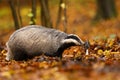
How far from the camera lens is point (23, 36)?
915 cm

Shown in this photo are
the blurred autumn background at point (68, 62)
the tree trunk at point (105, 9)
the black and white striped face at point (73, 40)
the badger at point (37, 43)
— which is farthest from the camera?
the tree trunk at point (105, 9)

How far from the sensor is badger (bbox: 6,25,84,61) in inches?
347

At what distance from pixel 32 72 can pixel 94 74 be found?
3.91 ft

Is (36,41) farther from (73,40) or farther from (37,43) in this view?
(73,40)

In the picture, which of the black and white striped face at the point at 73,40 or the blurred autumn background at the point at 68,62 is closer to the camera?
the blurred autumn background at the point at 68,62

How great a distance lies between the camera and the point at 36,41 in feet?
29.7

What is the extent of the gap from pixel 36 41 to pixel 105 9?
51.8 feet

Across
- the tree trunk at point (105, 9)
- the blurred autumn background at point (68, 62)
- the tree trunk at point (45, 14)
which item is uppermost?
the tree trunk at point (105, 9)

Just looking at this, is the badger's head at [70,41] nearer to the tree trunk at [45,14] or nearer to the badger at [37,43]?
the badger at [37,43]

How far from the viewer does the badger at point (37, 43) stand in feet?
28.9

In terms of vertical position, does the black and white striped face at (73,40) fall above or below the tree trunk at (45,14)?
below

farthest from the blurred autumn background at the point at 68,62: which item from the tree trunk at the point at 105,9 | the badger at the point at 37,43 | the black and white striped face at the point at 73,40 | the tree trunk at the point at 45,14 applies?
the tree trunk at the point at 105,9

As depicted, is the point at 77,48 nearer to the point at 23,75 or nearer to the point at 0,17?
the point at 23,75

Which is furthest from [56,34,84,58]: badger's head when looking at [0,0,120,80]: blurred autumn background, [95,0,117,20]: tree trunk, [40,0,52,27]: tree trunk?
[95,0,117,20]: tree trunk
